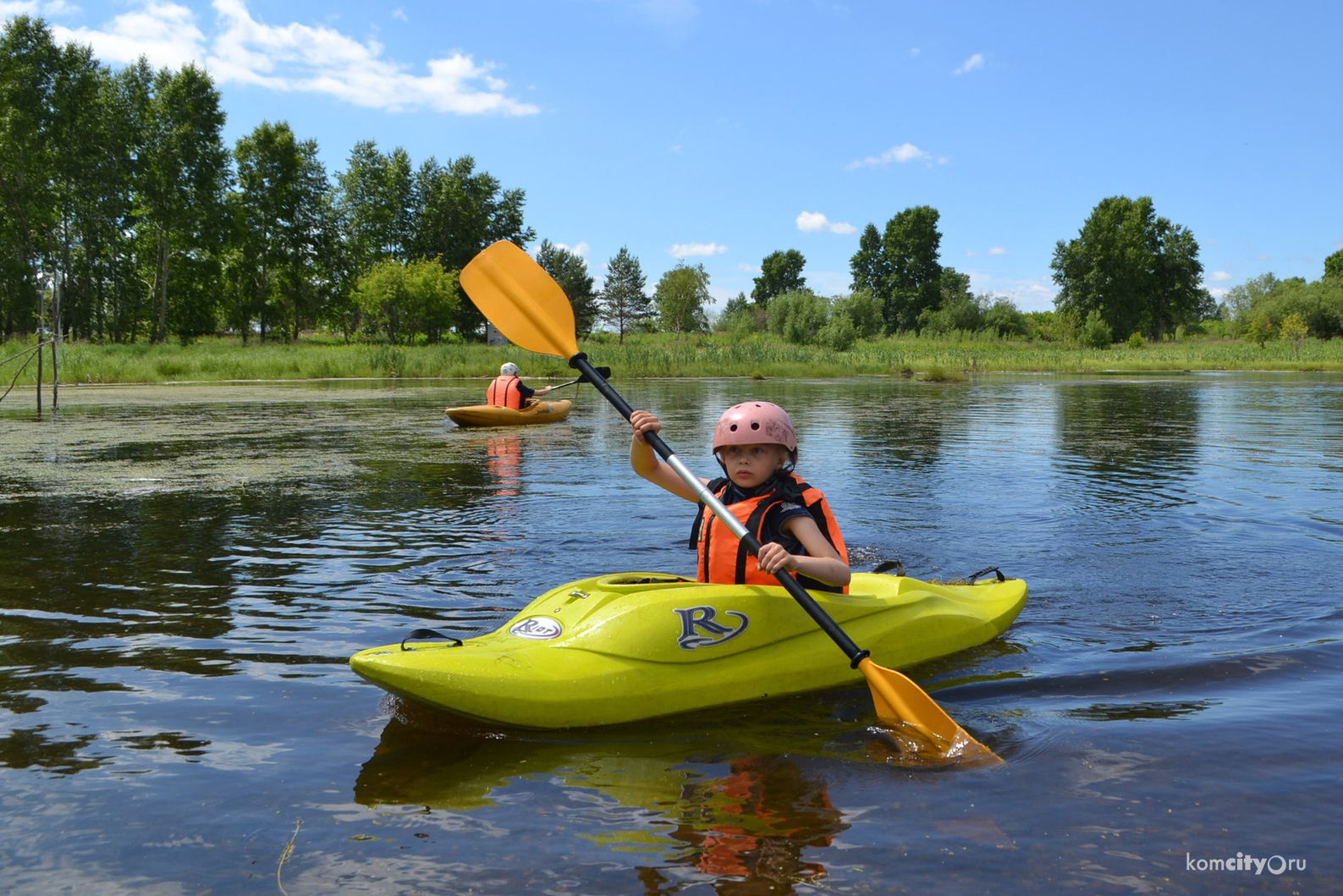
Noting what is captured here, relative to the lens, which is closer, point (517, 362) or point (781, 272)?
point (517, 362)

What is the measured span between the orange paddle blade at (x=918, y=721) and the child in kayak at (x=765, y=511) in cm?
42

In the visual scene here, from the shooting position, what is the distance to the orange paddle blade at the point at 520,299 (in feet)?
17.3

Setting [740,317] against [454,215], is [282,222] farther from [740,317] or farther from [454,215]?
[740,317]

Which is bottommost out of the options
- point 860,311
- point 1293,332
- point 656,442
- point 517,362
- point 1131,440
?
point 1131,440

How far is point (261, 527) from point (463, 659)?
4325mm

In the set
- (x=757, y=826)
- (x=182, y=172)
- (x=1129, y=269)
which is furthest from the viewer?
(x=1129, y=269)


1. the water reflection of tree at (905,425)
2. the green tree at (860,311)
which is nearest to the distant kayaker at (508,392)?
the water reflection of tree at (905,425)

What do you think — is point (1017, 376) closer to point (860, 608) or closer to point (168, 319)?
point (860, 608)

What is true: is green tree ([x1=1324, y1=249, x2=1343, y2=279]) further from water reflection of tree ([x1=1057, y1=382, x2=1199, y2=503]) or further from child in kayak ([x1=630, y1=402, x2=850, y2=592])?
child in kayak ([x1=630, y1=402, x2=850, y2=592])

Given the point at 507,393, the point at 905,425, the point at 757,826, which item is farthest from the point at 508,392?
the point at 757,826

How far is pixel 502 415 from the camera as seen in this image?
14047 mm

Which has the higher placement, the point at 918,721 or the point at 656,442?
the point at 656,442

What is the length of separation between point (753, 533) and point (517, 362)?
2799 cm

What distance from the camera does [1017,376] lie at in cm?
3488
